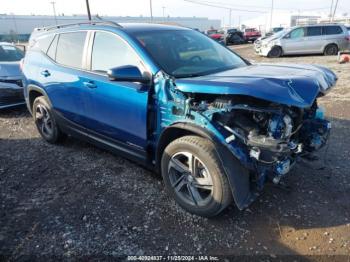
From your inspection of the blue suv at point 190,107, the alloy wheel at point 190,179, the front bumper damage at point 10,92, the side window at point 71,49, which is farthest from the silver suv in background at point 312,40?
the alloy wheel at point 190,179

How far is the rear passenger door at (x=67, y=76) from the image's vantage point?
4188mm

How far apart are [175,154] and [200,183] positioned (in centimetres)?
38

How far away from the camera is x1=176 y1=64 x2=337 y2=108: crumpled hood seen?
253 centimetres

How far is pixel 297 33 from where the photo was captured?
17500 mm

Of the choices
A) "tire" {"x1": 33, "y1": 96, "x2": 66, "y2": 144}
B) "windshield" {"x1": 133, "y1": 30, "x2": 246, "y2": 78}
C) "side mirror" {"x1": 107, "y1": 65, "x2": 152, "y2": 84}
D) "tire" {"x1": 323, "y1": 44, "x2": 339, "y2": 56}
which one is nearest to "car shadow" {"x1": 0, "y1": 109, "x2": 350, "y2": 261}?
"tire" {"x1": 33, "y1": 96, "x2": 66, "y2": 144}

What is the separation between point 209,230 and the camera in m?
3.06

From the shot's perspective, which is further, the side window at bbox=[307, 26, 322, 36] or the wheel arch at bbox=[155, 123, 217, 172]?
the side window at bbox=[307, 26, 322, 36]

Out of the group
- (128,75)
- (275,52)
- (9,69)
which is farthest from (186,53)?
(275,52)

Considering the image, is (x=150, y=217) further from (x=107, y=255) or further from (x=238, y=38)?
(x=238, y=38)

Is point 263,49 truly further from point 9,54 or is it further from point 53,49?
point 53,49

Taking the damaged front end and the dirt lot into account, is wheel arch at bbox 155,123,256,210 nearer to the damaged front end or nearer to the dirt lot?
the damaged front end

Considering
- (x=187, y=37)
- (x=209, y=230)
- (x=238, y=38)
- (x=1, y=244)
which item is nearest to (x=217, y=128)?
(x=209, y=230)

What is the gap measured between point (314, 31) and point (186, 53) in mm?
16134

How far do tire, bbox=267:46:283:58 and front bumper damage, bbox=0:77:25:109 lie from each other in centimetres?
1397
